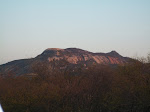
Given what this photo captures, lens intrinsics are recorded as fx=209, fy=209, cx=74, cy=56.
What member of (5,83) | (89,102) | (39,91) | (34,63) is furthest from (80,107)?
(34,63)

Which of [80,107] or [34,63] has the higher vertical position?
[34,63]

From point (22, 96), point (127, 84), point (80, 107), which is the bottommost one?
point (80, 107)

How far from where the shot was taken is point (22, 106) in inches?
916

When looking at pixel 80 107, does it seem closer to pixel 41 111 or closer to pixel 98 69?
pixel 41 111

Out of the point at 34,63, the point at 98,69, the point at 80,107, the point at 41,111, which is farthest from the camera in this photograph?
the point at 34,63

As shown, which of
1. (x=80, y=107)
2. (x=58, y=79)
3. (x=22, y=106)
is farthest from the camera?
(x=58, y=79)

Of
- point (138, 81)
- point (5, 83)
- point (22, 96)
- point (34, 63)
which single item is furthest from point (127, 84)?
point (34, 63)

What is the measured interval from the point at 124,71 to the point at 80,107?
748 cm

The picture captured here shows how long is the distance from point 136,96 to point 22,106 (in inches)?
507

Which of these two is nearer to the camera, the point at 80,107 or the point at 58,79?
the point at 80,107

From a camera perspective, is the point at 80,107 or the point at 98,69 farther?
the point at 98,69

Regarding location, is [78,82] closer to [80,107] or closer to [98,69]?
[80,107]

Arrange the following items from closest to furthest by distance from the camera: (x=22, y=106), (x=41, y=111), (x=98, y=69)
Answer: (x=22, y=106) → (x=41, y=111) → (x=98, y=69)

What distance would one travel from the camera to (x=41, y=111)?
2481cm
